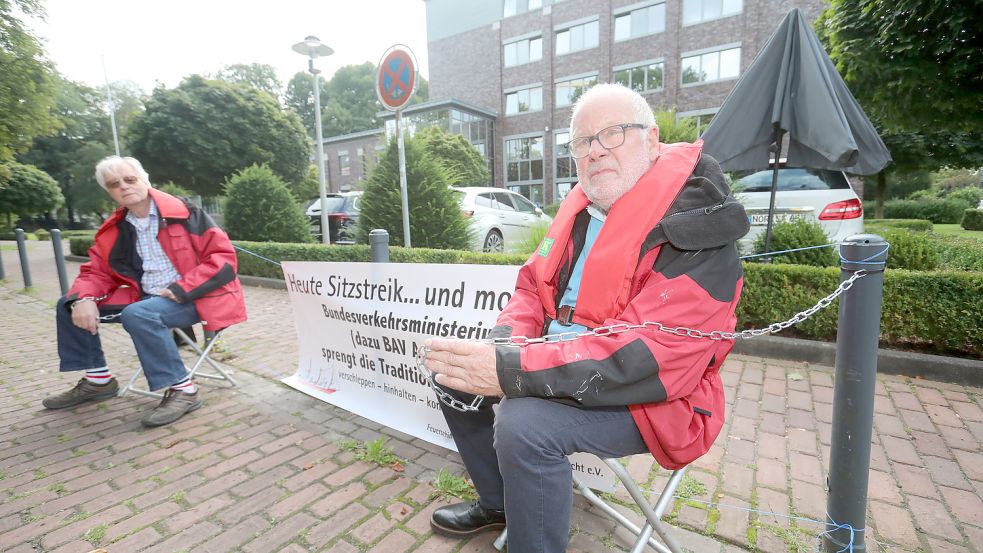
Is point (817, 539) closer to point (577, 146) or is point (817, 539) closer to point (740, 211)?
point (740, 211)

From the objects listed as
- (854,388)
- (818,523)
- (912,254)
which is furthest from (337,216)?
(854,388)

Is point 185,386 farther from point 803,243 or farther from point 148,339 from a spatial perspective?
point 803,243

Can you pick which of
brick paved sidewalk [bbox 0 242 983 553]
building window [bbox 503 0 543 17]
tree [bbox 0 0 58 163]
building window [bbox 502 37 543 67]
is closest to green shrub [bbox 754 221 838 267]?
brick paved sidewalk [bbox 0 242 983 553]

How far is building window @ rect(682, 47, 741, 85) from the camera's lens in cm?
2319

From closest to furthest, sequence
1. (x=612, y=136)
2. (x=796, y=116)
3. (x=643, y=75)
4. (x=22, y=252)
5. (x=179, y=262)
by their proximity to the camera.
A: (x=612, y=136)
(x=179, y=262)
(x=796, y=116)
(x=22, y=252)
(x=643, y=75)

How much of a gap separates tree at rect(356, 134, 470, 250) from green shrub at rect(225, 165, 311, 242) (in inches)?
126

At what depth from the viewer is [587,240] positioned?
188 centimetres

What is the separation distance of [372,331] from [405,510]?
1164 mm

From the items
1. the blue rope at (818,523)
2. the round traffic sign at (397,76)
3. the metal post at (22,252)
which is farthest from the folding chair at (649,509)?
the metal post at (22,252)

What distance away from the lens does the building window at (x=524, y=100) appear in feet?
96.4

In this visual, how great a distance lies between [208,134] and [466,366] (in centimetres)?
2091

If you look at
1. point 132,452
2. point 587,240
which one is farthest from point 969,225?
point 132,452

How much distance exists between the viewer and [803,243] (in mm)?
4816

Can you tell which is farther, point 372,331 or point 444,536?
point 372,331
